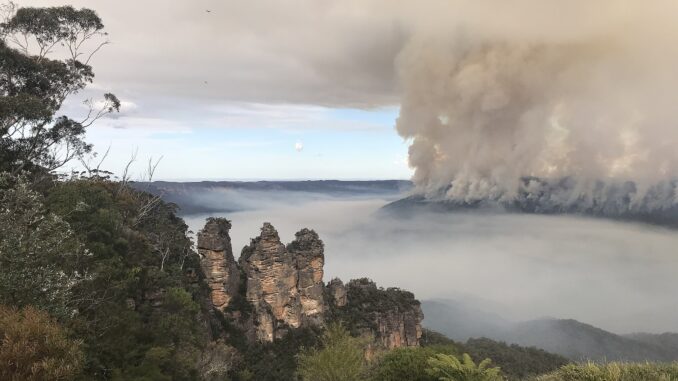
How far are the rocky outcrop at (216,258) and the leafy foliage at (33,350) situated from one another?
60467 mm

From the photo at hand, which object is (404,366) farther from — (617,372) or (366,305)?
(366,305)

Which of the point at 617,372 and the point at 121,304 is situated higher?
the point at 121,304

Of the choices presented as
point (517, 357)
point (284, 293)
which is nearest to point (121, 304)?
point (284, 293)

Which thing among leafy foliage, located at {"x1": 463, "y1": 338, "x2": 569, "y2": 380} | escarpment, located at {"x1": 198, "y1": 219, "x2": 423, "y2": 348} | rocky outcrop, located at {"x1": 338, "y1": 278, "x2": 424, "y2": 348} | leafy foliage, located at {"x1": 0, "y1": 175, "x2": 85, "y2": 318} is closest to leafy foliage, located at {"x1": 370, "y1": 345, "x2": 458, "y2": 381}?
leafy foliage, located at {"x1": 0, "y1": 175, "x2": 85, "y2": 318}

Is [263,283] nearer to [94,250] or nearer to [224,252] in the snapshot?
[224,252]

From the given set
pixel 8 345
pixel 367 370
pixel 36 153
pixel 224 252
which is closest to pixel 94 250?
pixel 8 345

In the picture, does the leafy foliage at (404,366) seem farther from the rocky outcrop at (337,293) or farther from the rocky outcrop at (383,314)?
the rocky outcrop at (337,293)

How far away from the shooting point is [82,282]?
19.8 metres

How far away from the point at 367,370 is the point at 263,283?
52.4m

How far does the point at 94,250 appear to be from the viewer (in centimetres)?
2530

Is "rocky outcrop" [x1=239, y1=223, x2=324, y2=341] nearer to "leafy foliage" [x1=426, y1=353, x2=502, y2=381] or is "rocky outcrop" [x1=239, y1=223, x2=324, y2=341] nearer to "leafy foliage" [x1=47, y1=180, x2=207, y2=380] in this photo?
"leafy foliage" [x1=47, y1=180, x2=207, y2=380]

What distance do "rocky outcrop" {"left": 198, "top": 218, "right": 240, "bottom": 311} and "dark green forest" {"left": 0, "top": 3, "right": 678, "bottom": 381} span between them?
14.2 metres

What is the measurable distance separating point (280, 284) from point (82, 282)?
64245 mm

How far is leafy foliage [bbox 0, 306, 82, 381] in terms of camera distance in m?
11.9
